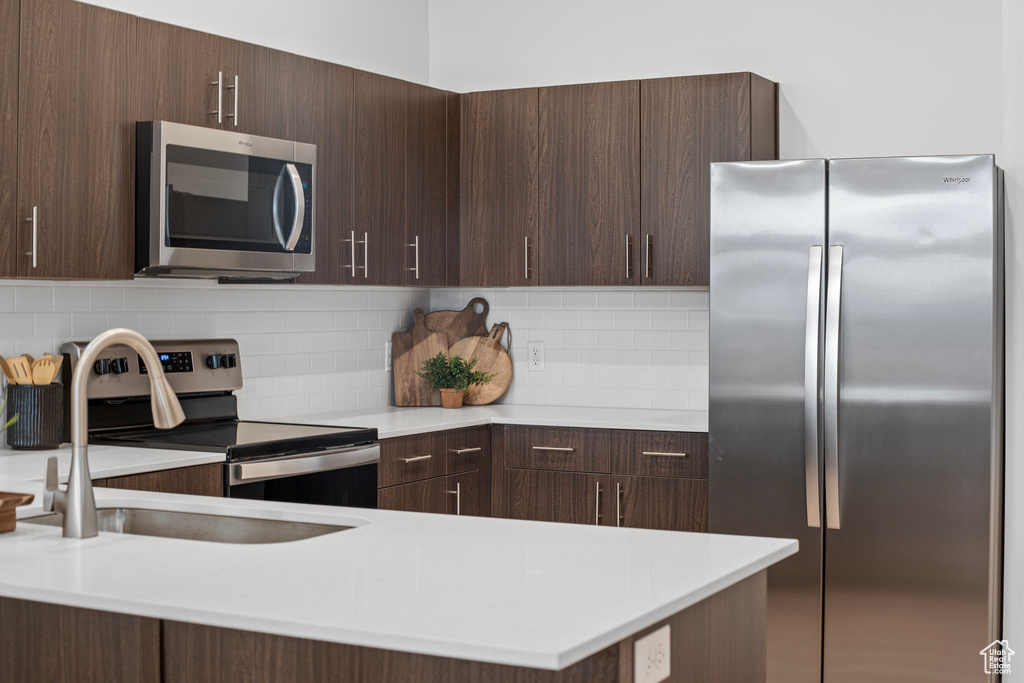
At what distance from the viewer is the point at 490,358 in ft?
16.1

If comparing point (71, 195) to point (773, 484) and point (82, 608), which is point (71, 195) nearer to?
point (82, 608)

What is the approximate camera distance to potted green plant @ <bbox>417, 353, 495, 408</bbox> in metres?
4.66

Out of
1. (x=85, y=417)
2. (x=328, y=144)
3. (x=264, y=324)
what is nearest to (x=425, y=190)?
(x=328, y=144)

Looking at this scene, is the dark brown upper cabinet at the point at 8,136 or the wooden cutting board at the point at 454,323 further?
the wooden cutting board at the point at 454,323

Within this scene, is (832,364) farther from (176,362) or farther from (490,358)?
(176,362)

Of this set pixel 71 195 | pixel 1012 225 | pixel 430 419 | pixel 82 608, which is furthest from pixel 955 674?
pixel 71 195

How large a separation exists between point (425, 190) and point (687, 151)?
1.03 meters

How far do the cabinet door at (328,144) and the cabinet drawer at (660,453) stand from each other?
1.18 m

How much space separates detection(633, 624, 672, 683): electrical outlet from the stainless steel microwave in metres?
2.20

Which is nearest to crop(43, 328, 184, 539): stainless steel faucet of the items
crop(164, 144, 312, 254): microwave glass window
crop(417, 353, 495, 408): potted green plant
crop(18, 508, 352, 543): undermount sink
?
crop(18, 508, 352, 543): undermount sink

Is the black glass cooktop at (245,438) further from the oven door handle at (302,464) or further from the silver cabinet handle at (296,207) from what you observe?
the silver cabinet handle at (296,207)

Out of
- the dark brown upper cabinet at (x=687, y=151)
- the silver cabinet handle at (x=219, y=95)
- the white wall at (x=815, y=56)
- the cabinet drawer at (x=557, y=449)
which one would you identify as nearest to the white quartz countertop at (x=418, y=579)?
the silver cabinet handle at (x=219, y=95)

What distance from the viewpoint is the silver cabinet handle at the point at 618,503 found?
4070 millimetres

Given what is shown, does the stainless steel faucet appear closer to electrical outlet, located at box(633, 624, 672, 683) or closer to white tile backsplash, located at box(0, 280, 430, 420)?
electrical outlet, located at box(633, 624, 672, 683)
